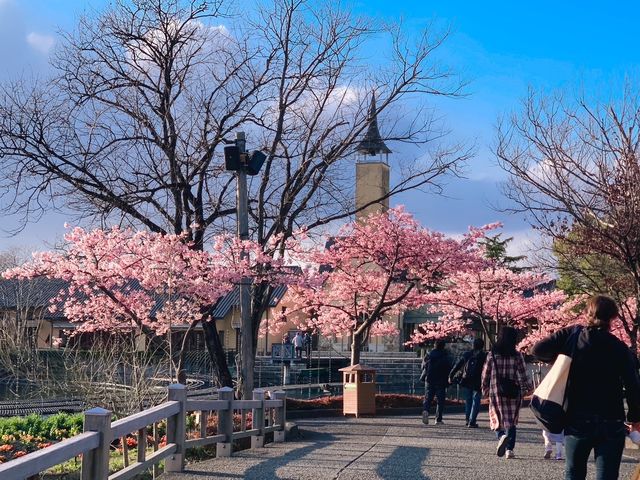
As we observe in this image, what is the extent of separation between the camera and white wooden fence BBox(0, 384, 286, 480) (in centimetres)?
511

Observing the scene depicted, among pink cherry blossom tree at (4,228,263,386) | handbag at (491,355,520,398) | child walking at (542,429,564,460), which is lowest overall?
child walking at (542,429,564,460)

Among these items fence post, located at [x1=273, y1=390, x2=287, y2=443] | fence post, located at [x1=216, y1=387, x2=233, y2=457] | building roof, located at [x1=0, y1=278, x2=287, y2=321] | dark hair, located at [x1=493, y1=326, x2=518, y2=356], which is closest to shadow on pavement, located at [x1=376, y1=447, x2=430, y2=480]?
dark hair, located at [x1=493, y1=326, x2=518, y2=356]

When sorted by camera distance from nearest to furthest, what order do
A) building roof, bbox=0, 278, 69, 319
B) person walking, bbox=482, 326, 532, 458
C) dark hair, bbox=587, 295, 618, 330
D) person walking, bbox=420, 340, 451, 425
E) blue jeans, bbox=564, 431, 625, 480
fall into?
blue jeans, bbox=564, 431, 625, 480, dark hair, bbox=587, 295, 618, 330, person walking, bbox=482, 326, 532, 458, person walking, bbox=420, 340, 451, 425, building roof, bbox=0, 278, 69, 319

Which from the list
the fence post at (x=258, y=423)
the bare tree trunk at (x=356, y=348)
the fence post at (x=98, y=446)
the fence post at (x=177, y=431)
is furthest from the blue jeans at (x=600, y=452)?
the bare tree trunk at (x=356, y=348)

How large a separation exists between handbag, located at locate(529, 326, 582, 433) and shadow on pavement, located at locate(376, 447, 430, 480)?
3.30m

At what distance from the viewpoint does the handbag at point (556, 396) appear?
542cm

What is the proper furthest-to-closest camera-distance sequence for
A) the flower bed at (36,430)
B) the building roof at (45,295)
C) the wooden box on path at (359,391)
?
1. the building roof at (45,295)
2. the wooden box on path at (359,391)
3. the flower bed at (36,430)

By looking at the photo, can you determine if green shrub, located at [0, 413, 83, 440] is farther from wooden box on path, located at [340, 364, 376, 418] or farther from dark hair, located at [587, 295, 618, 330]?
dark hair, located at [587, 295, 618, 330]

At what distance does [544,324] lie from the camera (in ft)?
91.4

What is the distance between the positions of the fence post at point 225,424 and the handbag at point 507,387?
3.35 metres

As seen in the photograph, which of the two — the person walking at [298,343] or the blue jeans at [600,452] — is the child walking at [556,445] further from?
the person walking at [298,343]

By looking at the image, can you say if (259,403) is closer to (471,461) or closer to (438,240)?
(471,461)

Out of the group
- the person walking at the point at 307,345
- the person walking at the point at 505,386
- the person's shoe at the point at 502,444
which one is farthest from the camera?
the person walking at the point at 307,345

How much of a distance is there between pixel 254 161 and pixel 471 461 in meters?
5.97
